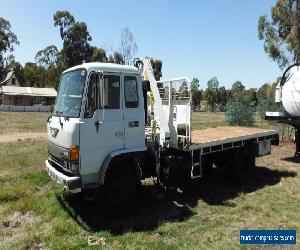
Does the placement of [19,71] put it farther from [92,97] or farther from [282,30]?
[92,97]

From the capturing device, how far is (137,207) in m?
8.14

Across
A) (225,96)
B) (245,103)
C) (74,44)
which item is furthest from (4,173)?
(225,96)

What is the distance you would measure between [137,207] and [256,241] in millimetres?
2614

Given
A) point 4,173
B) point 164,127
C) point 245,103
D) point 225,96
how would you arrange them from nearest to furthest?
point 164,127
point 4,173
point 245,103
point 225,96

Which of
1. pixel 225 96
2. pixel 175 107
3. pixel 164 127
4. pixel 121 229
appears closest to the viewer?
pixel 121 229

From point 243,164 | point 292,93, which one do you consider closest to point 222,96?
point 292,93

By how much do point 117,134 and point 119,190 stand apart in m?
1.12

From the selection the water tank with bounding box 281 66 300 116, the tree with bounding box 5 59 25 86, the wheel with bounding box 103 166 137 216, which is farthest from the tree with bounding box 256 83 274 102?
the tree with bounding box 5 59 25 86

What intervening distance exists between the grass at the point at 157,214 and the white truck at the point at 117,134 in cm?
56

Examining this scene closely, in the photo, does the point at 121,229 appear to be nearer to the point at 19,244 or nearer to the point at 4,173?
the point at 19,244

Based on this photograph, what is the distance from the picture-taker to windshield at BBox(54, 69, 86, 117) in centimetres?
705

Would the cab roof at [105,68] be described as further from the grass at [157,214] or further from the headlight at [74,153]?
the grass at [157,214]

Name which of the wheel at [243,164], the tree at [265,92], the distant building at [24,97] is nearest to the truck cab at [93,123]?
the wheel at [243,164]

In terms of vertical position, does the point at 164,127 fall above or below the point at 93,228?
above
